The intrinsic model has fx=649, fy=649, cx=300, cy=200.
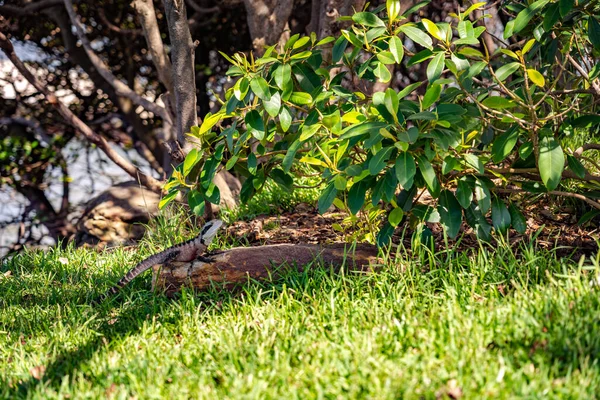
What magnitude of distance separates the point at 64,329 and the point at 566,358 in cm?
243

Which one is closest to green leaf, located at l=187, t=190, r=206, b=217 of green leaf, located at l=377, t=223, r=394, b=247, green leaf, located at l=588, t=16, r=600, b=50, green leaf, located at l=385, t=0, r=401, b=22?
green leaf, located at l=377, t=223, r=394, b=247

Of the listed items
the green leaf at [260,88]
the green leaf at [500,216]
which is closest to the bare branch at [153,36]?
the green leaf at [260,88]

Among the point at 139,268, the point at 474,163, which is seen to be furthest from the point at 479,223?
the point at 139,268

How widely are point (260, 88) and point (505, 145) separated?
51.4 inches

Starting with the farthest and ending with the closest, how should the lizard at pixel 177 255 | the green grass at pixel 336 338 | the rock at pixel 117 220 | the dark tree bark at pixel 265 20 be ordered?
A: the rock at pixel 117 220
the dark tree bark at pixel 265 20
the lizard at pixel 177 255
the green grass at pixel 336 338

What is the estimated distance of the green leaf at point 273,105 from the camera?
340 cm

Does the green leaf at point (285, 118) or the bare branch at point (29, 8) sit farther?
→ the bare branch at point (29, 8)

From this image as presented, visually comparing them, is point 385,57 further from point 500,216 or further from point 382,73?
point 500,216

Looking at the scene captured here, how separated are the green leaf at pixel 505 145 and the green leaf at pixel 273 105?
116 cm

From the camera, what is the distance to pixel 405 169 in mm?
3105

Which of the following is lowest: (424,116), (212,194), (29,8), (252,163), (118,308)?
(118,308)

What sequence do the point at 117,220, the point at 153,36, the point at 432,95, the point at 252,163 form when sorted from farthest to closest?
1. the point at 117,220
2. the point at 153,36
3. the point at 252,163
4. the point at 432,95

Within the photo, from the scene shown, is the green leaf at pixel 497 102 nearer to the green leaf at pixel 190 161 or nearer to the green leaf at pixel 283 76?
the green leaf at pixel 283 76

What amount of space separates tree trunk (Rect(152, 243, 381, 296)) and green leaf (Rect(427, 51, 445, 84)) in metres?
1.08
